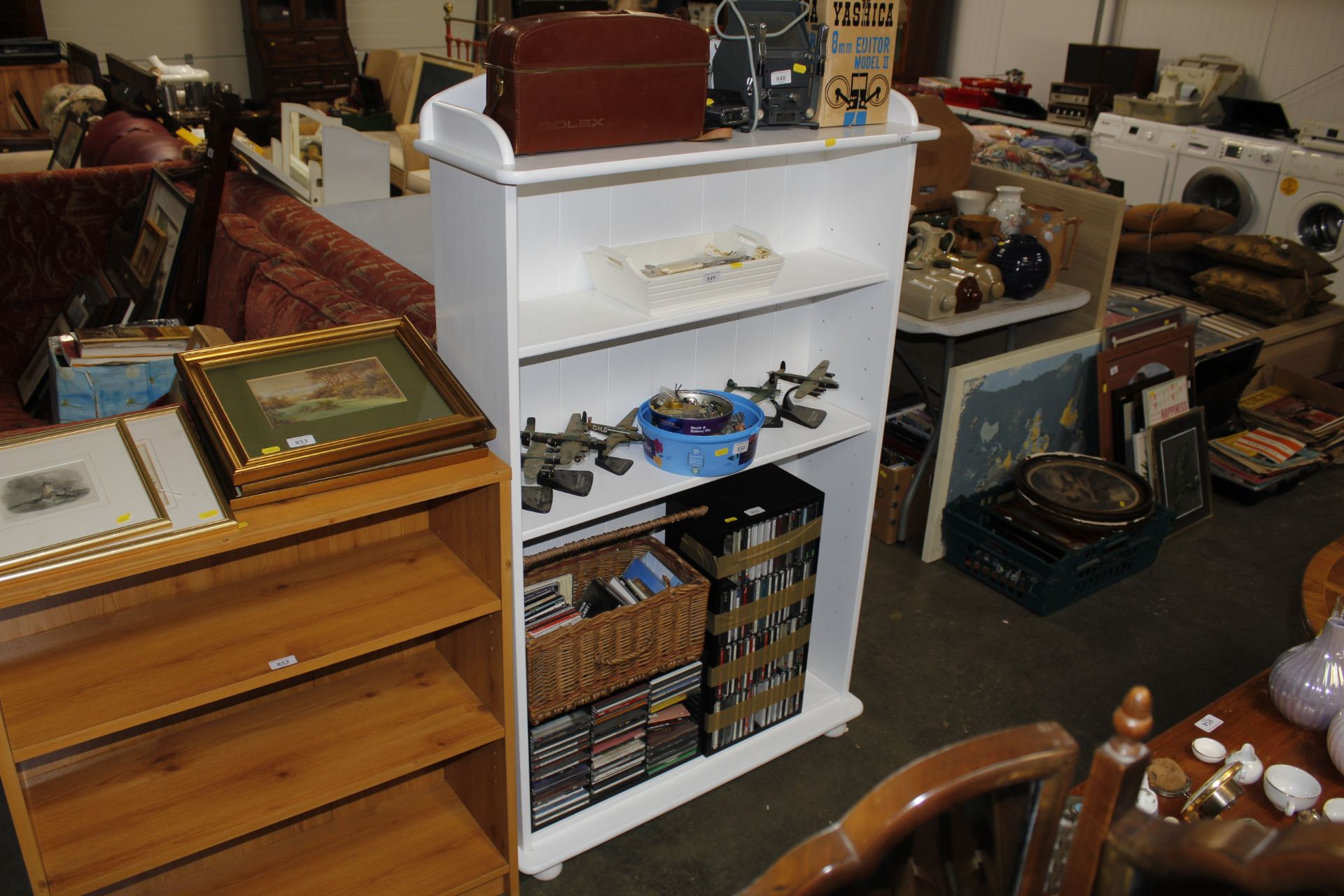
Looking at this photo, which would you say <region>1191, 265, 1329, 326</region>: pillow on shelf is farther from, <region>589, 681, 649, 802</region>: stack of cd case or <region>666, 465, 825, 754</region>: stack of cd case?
<region>589, 681, 649, 802</region>: stack of cd case

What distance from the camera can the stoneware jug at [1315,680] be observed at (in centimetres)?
171

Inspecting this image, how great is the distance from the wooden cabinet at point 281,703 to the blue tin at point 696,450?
15.5 inches

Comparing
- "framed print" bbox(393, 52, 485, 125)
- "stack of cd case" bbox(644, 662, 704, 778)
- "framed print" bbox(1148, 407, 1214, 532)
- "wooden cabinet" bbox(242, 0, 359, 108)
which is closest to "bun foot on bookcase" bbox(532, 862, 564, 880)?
"stack of cd case" bbox(644, 662, 704, 778)

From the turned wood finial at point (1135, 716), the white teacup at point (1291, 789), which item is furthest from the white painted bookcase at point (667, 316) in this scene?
the turned wood finial at point (1135, 716)

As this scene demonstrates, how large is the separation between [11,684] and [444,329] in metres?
0.86

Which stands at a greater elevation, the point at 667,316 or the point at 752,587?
the point at 667,316

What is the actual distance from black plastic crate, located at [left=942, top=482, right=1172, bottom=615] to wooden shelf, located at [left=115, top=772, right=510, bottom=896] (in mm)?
1705

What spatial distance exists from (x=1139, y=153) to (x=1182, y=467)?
314cm

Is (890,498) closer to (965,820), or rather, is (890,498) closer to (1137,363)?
(1137,363)

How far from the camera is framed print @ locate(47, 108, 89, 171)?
14.9 feet

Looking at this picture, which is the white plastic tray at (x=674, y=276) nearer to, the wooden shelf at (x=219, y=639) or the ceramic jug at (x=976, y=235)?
the wooden shelf at (x=219, y=639)

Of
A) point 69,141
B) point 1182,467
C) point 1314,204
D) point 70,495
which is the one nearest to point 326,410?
point 70,495

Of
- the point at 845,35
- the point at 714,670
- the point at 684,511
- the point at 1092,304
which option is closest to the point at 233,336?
the point at 684,511

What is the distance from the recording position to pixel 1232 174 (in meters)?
5.37
